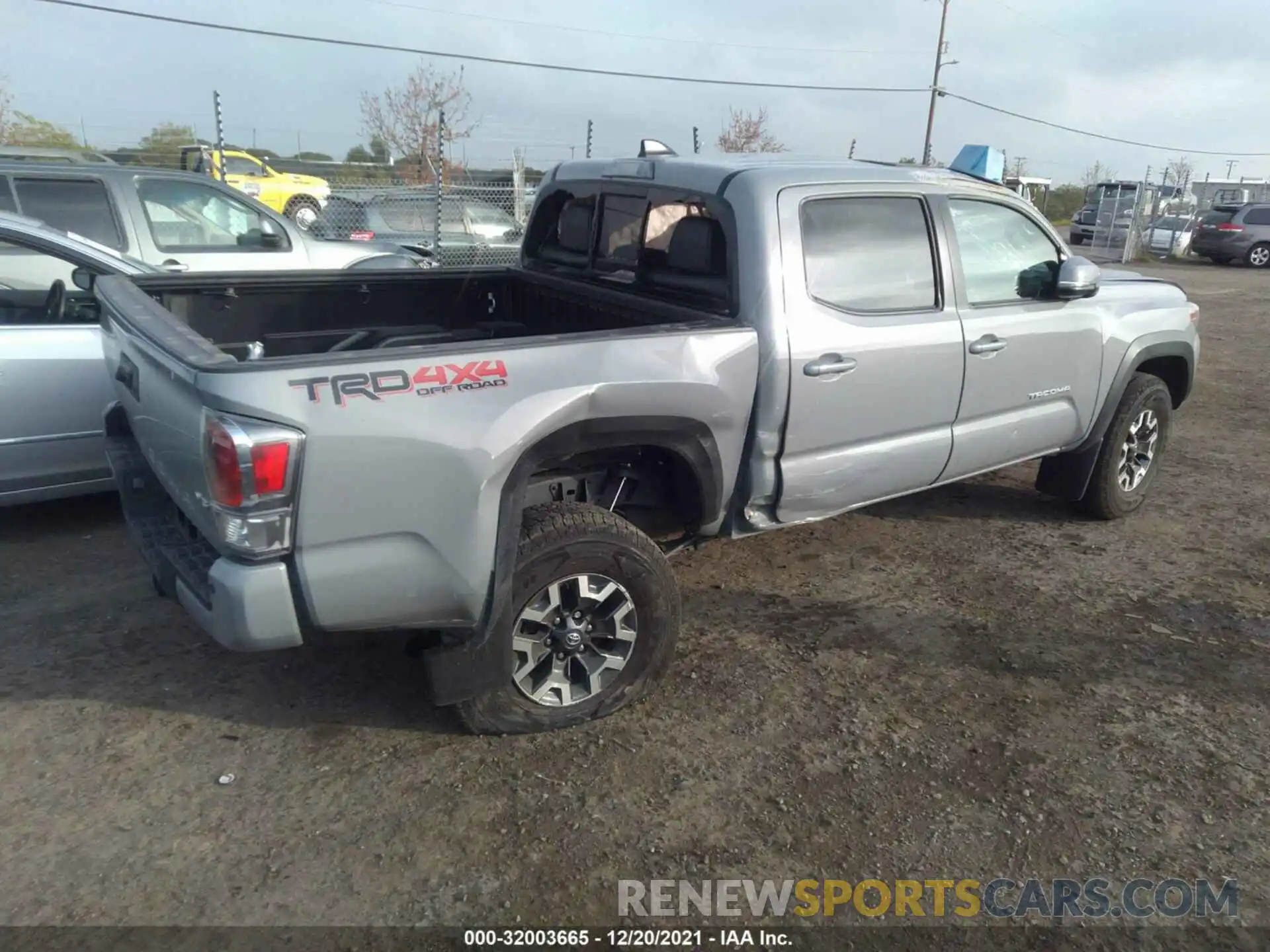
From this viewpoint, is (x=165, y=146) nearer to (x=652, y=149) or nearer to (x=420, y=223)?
(x=420, y=223)

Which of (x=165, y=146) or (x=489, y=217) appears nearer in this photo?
(x=489, y=217)

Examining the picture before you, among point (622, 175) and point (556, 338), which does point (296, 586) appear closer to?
point (556, 338)

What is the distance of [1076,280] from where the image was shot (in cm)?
443

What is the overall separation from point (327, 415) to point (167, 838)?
1.35 meters

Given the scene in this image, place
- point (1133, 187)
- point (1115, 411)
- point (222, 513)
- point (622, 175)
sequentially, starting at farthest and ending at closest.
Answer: point (1133, 187) → point (1115, 411) → point (622, 175) → point (222, 513)

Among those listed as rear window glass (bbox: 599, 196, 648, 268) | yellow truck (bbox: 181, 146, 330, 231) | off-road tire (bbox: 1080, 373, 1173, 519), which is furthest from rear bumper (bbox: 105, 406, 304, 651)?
yellow truck (bbox: 181, 146, 330, 231)

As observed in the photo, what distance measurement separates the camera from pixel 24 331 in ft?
14.9

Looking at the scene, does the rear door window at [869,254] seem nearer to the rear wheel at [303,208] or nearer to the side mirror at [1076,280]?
the side mirror at [1076,280]

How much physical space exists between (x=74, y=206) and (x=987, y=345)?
5866mm

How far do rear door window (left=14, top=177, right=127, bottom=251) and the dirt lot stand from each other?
2652 millimetres

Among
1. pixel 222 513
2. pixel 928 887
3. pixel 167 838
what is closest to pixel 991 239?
pixel 928 887

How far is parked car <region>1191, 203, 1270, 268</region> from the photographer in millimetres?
23391

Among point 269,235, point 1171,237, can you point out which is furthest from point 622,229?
point 1171,237

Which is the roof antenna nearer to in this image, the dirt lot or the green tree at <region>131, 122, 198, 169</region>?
the dirt lot
